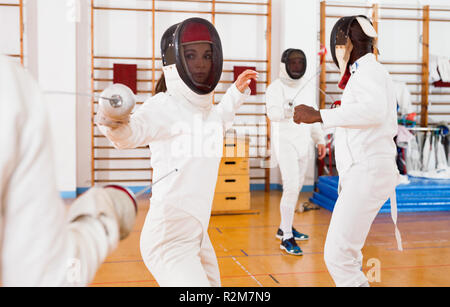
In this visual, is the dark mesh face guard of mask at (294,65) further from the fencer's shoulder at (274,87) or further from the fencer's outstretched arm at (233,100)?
the fencer's outstretched arm at (233,100)

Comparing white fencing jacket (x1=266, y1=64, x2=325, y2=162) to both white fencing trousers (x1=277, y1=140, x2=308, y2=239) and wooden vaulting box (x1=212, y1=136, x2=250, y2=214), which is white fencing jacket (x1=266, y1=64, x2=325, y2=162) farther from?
wooden vaulting box (x1=212, y1=136, x2=250, y2=214)

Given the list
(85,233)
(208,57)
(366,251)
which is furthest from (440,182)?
(85,233)

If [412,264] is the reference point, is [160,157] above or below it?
above

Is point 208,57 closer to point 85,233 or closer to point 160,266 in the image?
point 160,266

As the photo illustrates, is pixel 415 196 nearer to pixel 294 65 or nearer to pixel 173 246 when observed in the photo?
pixel 294 65

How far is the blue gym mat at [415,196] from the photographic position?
16.4 feet

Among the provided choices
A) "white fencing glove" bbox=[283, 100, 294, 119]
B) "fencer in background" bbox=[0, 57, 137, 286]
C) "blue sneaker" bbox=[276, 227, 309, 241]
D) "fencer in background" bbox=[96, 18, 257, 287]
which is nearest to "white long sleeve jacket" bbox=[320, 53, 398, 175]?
"fencer in background" bbox=[96, 18, 257, 287]

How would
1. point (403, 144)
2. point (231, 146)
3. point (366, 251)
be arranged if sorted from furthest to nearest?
1. point (403, 144)
2. point (231, 146)
3. point (366, 251)

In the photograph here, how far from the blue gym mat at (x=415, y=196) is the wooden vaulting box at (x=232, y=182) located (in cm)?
91

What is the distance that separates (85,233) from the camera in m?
0.82

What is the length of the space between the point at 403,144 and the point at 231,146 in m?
2.15

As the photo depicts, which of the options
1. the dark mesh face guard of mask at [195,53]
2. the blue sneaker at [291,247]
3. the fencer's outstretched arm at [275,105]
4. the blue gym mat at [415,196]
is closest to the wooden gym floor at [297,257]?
the blue sneaker at [291,247]

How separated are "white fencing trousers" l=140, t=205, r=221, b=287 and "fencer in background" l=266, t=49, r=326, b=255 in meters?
2.11

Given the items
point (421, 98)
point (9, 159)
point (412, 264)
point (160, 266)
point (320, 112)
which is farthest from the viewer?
point (421, 98)
